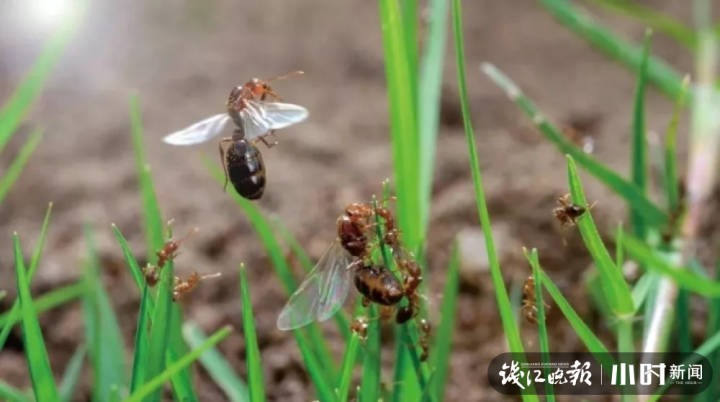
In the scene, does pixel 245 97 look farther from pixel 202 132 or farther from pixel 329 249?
pixel 329 249

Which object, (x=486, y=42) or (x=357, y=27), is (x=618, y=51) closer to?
(x=486, y=42)

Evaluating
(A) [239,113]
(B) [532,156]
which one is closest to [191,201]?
(A) [239,113]

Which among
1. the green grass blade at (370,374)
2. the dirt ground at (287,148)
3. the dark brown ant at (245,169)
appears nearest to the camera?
the green grass blade at (370,374)

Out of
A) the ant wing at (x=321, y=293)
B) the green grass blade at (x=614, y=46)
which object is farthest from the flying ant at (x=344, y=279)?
the green grass blade at (x=614, y=46)

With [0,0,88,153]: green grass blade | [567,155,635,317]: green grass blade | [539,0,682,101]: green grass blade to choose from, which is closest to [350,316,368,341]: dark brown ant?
[567,155,635,317]: green grass blade

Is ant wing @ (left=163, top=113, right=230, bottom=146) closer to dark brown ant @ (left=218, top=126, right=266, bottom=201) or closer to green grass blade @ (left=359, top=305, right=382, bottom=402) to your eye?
dark brown ant @ (left=218, top=126, right=266, bottom=201)

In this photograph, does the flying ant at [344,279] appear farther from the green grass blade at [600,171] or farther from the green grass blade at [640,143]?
the green grass blade at [640,143]
